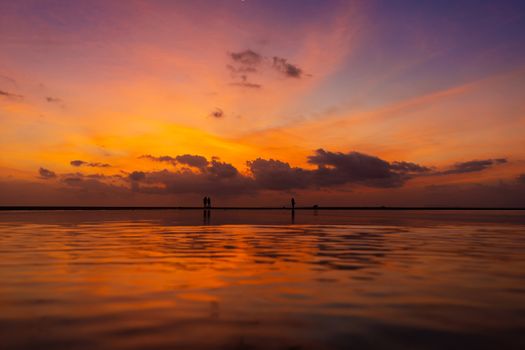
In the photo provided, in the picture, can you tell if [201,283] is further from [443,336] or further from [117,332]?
[443,336]

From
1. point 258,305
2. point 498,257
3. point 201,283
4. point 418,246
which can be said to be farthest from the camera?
point 418,246

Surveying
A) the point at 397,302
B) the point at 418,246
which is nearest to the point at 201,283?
the point at 397,302

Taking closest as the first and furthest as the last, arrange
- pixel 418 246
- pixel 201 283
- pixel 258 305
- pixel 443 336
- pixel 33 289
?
1. pixel 443 336
2. pixel 258 305
3. pixel 33 289
4. pixel 201 283
5. pixel 418 246

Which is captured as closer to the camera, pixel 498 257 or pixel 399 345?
pixel 399 345

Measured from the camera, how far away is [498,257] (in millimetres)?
19578

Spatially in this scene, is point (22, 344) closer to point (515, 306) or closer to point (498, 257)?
point (515, 306)

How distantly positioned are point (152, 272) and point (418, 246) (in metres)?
15.0

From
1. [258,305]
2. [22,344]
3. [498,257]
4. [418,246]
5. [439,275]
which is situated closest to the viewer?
[22,344]

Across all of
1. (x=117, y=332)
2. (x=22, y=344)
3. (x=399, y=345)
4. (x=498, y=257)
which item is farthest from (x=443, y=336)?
(x=498, y=257)

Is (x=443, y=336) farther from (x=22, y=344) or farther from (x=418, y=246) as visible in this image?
(x=418, y=246)

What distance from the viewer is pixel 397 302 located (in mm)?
10836

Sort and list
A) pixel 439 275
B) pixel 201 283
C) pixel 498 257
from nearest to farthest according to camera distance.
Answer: pixel 201 283 < pixel 439 275 < pixel 498 257

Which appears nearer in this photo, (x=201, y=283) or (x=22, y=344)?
(x=22, y=344)

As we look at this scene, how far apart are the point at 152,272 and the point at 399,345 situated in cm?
957
